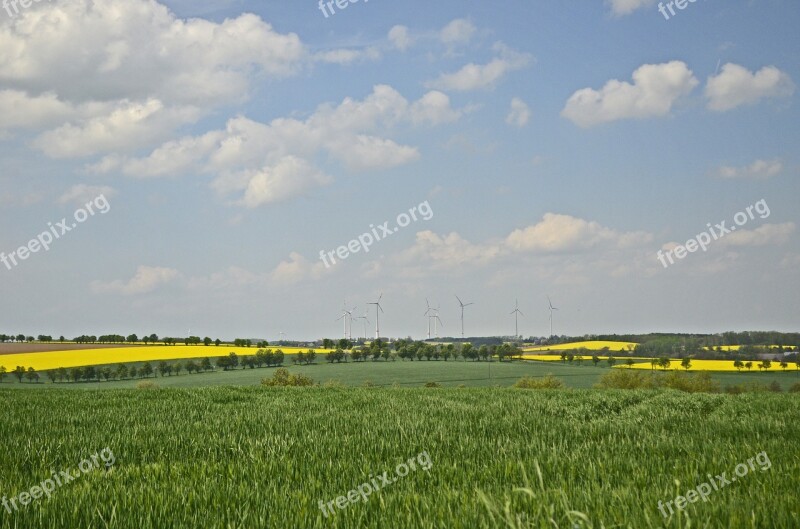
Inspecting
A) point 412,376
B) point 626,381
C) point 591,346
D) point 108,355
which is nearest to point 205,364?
point 108,355

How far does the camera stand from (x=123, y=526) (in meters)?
4.88

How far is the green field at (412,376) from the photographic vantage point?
230 ft

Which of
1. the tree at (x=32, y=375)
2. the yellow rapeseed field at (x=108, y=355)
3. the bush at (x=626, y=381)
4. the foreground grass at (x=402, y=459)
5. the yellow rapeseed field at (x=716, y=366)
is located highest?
the foreground grass at (x=402, y=459)

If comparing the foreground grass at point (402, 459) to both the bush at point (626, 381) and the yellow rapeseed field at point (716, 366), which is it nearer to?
the bush at point (626, 381)

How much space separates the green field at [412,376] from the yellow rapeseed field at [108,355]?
2485mm

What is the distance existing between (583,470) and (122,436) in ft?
25.1

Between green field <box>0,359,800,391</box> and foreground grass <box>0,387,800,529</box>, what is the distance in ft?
180

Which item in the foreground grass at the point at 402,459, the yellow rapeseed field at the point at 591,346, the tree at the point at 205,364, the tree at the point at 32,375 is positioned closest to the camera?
the foreground grass at the point at 402,459

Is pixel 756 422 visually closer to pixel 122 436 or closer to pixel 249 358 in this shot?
pixel 122 436

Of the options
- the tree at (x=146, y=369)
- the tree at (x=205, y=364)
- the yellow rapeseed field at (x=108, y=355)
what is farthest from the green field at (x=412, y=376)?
the yellow rapeseed field at (x=108, y=355)

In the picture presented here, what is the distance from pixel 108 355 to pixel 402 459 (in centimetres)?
8712

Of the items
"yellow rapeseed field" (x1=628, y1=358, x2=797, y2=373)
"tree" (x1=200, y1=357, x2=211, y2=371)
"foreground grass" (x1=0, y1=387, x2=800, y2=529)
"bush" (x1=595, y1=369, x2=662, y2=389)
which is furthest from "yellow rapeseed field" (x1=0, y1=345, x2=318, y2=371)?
"foreground grass" (x1=0, y1=387, x2=800, y2=529)

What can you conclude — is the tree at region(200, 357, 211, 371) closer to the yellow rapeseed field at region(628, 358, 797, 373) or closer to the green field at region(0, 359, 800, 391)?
the green field at region(0, 359, 800, 391)

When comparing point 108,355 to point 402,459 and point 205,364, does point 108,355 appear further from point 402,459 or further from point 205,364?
point 402,459
